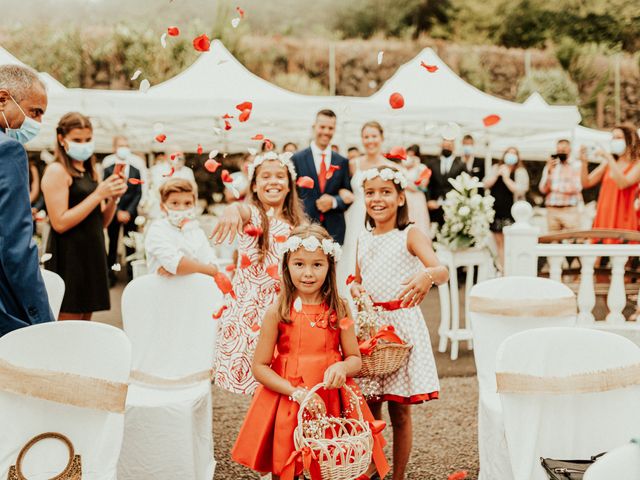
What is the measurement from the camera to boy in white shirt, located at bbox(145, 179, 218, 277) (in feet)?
13.0

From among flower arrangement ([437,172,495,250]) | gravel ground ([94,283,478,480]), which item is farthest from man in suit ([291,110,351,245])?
gravel ground ([94,283,478,480])

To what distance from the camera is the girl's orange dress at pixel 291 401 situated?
2738 mm

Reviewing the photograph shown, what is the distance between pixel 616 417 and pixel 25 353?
1.98 metres

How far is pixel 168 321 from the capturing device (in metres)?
3.79

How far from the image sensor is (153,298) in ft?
12.5

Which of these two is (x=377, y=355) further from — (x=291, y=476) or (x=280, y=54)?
(x=280, y=54)

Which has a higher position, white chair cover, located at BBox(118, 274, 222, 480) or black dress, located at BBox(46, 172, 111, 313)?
black dress, located at BBox(46, 172, 111, 313)

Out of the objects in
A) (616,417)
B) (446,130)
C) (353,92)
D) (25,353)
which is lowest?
(616,417)

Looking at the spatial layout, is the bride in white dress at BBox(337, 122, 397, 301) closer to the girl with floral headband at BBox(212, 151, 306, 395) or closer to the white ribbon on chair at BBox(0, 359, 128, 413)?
the girl with floral headband at BBox(212, 151, 306, 395)

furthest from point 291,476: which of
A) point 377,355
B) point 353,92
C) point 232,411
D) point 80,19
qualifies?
point 80,19

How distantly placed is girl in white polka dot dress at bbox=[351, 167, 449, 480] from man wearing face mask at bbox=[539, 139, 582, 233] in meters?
6.63

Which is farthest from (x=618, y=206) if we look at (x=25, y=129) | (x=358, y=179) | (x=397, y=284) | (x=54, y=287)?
(x=25, y=129)

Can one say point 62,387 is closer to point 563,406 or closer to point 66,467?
point 66,467

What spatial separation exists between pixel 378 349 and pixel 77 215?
6.72 ft
